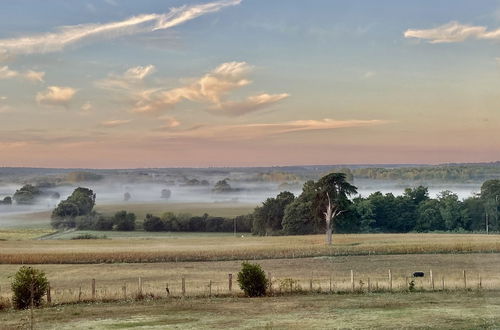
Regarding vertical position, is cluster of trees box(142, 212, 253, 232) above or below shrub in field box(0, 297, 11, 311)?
above

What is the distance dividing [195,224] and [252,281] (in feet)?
370

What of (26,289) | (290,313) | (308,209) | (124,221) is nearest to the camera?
(290,313)

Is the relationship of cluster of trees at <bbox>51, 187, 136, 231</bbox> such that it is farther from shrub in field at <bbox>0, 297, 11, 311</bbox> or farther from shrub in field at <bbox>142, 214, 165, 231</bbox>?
shrub in field at <bbox>0, 297, 11, 311</bbox>

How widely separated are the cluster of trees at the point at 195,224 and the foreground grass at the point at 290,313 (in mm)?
112302

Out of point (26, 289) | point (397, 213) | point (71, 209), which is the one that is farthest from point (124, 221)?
point (26, 289)

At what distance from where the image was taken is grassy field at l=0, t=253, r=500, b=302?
1758 inches

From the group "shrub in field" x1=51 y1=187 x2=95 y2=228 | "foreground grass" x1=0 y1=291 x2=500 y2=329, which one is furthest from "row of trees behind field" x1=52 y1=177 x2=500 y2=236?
"foreground grass" x1=0 y1=291 x2=500 y2=329

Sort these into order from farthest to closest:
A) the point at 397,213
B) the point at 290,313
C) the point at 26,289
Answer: the point at 397,213, the point at 26,289, the point at 290,313

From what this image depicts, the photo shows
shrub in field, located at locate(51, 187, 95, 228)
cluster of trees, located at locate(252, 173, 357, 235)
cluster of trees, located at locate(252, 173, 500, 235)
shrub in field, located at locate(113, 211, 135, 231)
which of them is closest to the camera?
cluster of trees, located at locate(252, 173, 357, 235)

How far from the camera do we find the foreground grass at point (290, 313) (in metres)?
29.2

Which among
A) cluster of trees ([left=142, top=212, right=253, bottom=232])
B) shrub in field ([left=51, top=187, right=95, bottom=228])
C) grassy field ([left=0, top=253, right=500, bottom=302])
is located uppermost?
shrub in field ([left=51, top=187, right=95, bottom=228])

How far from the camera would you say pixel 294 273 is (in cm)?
5866

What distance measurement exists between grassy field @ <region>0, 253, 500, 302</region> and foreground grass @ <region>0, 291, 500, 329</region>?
3524 mm

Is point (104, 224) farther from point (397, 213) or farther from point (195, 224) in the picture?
point (397, 213)
